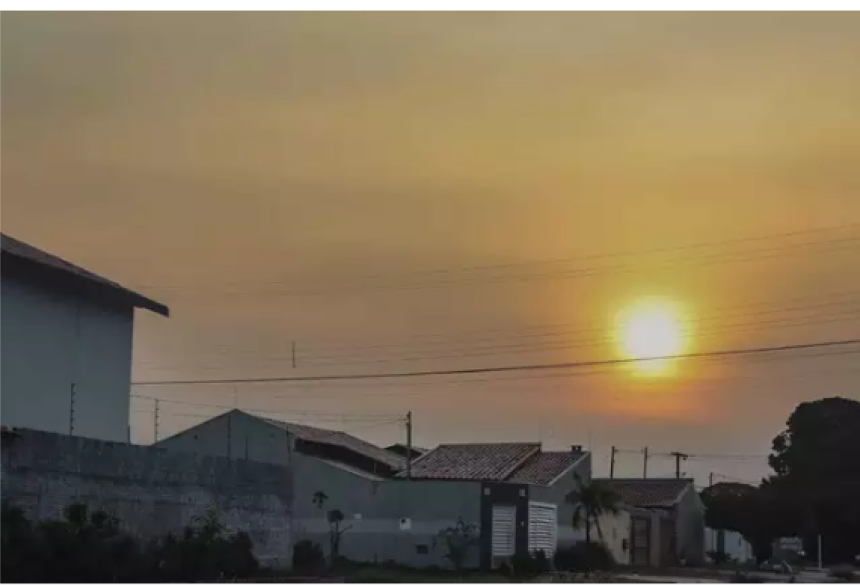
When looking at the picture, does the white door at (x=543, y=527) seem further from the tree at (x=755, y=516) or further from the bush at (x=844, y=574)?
the tree at (x=755, y=516)

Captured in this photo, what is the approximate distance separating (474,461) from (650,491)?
722 inches

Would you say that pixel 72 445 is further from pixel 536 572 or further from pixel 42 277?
pixel 536 572

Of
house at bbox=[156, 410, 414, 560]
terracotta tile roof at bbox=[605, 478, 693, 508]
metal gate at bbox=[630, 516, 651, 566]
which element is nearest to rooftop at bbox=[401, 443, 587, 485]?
house at bbox=[156, 410, 414, 560]

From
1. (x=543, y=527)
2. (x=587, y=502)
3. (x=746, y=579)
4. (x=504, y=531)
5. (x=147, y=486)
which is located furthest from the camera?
(x=587, y=502)

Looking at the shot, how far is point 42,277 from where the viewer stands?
99.5 ft

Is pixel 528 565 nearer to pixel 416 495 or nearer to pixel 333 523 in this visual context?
pixel 416 495

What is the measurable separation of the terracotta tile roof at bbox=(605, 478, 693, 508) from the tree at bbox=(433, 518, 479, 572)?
2014 cm

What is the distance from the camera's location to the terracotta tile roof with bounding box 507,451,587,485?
4778 centimetres

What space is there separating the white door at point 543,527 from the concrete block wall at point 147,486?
11856 millimetres

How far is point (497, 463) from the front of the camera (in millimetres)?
49594

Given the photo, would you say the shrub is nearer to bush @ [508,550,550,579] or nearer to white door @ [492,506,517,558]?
bush @ [508,550,550,579]

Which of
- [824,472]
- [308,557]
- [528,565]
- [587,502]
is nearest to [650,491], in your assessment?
[824,472]

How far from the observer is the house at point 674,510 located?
200 ft

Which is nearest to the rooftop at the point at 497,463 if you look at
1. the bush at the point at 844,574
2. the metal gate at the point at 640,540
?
the metal gate at the point at 640,540
